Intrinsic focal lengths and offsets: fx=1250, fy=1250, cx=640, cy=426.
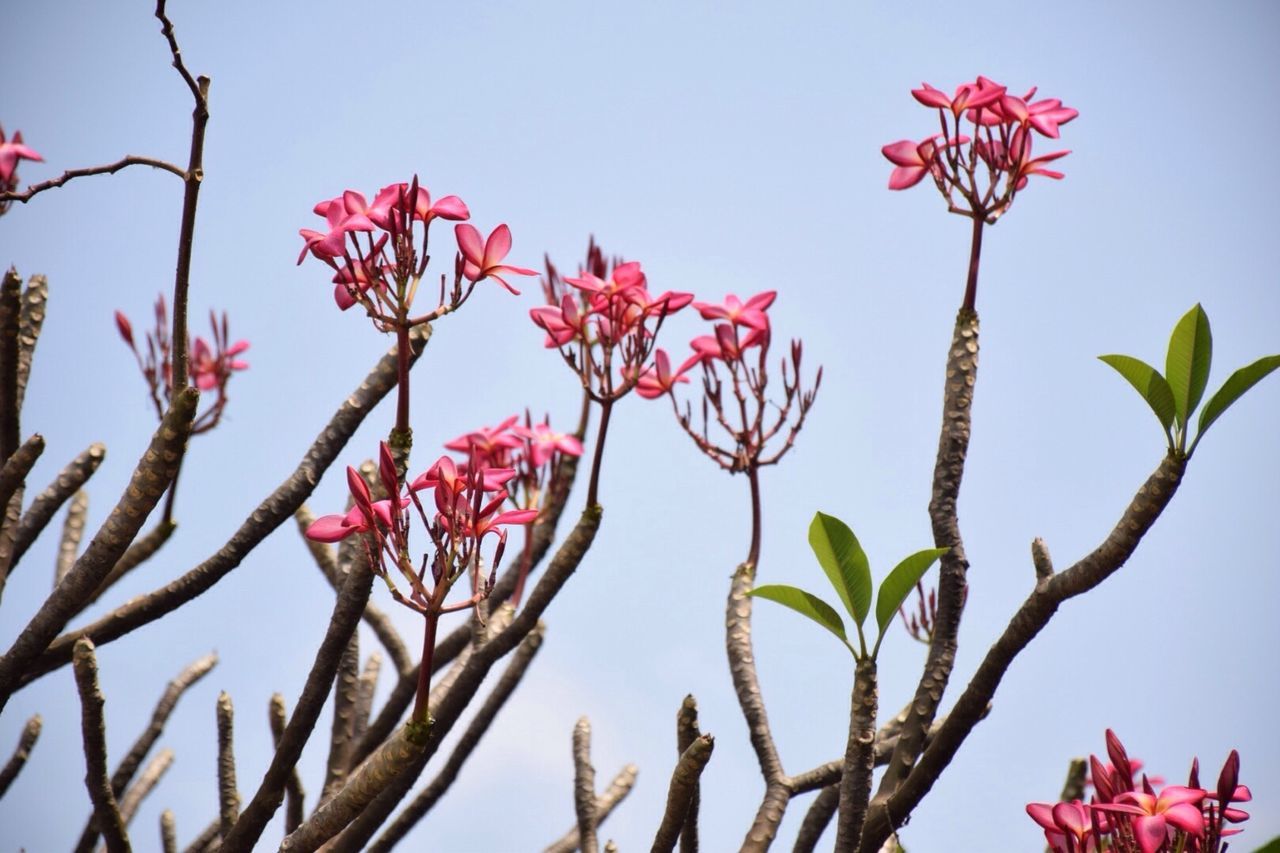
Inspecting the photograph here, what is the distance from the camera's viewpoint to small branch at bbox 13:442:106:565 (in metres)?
2.18

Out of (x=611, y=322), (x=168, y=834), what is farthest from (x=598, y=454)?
(x=168, y=834)

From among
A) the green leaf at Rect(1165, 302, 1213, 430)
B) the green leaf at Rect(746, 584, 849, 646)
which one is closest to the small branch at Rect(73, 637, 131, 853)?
the green leaf at Rect(746, 584, 849, 646)

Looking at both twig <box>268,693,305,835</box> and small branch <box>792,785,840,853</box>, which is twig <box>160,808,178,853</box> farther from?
small branch <box>792,785,840,853</box>

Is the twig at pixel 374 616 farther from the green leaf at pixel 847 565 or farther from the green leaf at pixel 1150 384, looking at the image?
the green leaf at pixel 1150 384

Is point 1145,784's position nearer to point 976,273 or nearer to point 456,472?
point 976,273

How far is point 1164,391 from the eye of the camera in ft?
4.91

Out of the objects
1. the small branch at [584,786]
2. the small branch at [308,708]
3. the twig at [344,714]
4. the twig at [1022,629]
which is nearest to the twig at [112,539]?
the small branch at [308,708]

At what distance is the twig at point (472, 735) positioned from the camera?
2.24 m

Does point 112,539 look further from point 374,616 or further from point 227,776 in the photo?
point 374,616

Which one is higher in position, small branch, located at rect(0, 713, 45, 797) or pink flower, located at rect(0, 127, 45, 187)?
pink flower, located at rect(0, 127, 45, 187)

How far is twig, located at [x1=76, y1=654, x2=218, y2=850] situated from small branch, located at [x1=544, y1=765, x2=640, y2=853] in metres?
0.93

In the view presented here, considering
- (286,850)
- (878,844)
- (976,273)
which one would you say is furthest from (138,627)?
(976,273)

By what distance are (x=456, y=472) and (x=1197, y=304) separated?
0.90 metres

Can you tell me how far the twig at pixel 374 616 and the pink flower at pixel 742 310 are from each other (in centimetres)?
90
